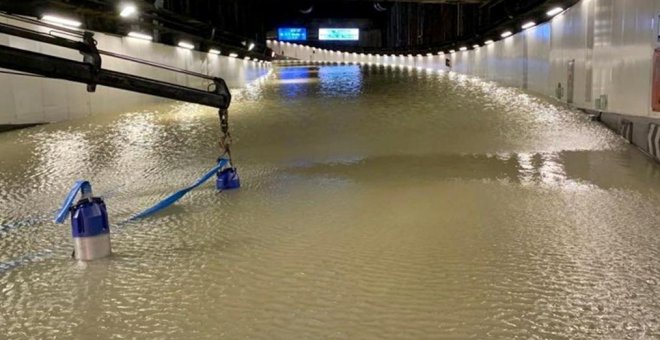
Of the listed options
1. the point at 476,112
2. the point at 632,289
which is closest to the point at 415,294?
the point at 632,289

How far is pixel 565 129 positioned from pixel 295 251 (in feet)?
25.3

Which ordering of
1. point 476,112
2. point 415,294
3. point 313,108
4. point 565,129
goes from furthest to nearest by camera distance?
point 313,108, point 476,112, point 565,129, point 415,294

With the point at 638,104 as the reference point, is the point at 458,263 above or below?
below

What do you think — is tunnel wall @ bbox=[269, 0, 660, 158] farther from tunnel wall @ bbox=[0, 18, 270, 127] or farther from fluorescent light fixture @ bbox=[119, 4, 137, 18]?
tunnel wall @ bbox=[0, 18, 270, 127]

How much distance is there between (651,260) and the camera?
4.25m

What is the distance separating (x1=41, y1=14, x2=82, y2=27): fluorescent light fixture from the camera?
12336 mm

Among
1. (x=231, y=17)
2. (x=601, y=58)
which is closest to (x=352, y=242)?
(x=601, y=58)

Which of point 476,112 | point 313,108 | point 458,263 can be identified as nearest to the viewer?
point 458,263

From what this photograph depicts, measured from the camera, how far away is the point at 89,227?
4301 millimetres

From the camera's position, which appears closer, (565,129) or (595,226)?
(595,226)

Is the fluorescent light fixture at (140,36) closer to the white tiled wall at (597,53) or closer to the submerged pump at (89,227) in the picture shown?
the white tiled wall at (597,53)

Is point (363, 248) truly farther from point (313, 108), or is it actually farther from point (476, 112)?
point (313, 108)

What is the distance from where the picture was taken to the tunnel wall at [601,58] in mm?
9055

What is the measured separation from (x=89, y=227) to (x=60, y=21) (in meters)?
10.2
